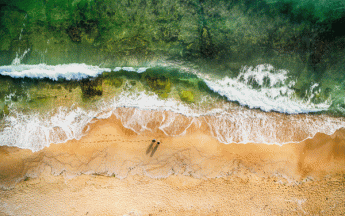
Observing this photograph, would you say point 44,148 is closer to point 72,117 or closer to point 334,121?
point 72,117

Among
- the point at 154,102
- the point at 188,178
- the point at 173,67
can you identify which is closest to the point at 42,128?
the point at 154,102

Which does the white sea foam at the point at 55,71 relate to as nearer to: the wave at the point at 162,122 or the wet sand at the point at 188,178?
the wave at the point at 162,122

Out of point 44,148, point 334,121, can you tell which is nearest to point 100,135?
point 44,148

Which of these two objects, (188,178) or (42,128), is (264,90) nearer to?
(188,178)

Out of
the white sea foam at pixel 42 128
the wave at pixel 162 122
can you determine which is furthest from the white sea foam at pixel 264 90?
the white sea foam at pixel 42 128

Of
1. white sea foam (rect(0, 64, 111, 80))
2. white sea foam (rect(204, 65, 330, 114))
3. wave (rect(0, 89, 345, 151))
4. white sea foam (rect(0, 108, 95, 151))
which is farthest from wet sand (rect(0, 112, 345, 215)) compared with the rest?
white sea foam (rect(0, 64, 111, 80))
